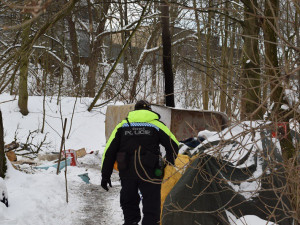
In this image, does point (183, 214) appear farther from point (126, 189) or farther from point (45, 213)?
point (45, 213)

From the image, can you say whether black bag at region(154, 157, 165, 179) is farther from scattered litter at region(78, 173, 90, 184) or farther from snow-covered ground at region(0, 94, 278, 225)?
scattered litter at region(78, 173, 90, 184)

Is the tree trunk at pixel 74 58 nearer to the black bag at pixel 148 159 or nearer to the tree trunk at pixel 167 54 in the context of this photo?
the tree trunk at pixel 167 54

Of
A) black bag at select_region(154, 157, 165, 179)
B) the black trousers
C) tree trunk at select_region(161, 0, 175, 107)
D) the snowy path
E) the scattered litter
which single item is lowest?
the snowy path

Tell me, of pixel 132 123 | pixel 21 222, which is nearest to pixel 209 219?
pixel 132 123

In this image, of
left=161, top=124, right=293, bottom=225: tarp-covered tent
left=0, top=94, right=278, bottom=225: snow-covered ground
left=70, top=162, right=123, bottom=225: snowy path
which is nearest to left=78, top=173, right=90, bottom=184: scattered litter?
left=0, top=94, right=278, bottom=225: snow-covered ground

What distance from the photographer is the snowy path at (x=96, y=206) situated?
6480 millimetres

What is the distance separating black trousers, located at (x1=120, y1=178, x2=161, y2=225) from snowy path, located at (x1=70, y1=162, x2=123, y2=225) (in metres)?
1.18

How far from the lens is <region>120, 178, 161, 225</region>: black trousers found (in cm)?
503

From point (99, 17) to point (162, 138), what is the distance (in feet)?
59.3

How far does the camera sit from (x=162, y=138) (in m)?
5.10

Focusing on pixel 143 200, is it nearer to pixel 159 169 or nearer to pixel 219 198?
pixel 159 169

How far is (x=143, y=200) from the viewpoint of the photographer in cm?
509

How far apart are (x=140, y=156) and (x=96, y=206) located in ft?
9.15

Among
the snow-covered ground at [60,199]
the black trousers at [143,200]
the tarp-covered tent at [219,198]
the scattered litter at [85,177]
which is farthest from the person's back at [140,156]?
the scattered litter at [85,177]
